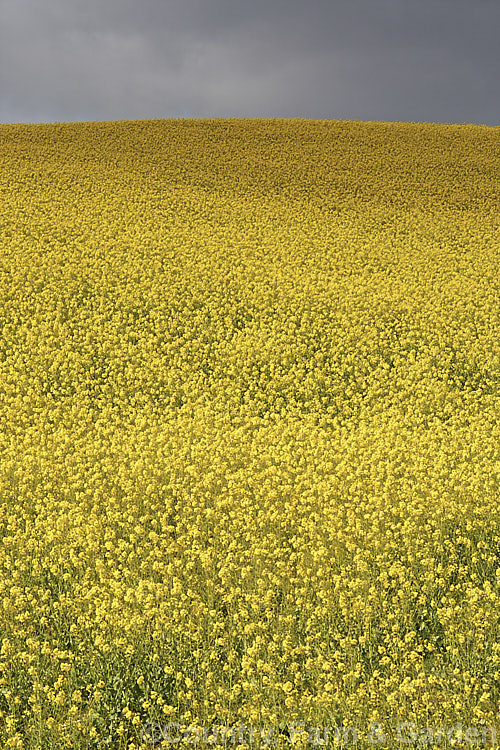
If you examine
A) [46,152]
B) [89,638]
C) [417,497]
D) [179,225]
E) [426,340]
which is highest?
[46,152]

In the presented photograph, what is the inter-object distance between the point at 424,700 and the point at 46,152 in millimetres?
34357

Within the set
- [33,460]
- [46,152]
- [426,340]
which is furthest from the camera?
[46,152]

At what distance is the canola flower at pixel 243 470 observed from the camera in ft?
17.0

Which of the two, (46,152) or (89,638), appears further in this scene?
(46,152)

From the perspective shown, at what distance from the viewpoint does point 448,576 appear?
634 centimetres

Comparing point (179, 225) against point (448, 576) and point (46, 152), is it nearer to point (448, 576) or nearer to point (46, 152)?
point (46, 152)

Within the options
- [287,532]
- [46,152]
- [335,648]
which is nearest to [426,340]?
[287,532]

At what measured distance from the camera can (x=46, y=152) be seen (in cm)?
3350

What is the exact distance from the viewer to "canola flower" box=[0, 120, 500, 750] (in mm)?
5172

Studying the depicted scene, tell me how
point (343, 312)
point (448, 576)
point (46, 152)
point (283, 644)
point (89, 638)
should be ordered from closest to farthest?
1. point (283, 644)
2. point (89, 638)
3. point (448, 576)
4. point (343, 312)
5. point (46, 152)

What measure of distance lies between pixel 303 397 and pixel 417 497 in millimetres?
5101

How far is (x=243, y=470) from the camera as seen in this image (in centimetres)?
861

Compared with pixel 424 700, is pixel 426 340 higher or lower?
higher

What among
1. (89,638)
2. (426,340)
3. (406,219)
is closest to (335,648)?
(89,638)
